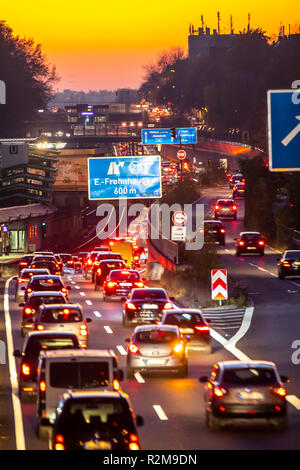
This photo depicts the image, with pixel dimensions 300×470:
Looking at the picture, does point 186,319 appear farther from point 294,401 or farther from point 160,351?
point 294,401

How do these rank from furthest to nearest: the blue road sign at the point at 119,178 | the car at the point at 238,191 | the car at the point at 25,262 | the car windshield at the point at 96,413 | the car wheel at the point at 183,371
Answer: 1. the car at the point at 238,191
2. the car at the point at 25,262
3. the blue road sign at the point at 119,178
4. the car wheel at the point at 183,371
5. the car windshield at the point at 96,413

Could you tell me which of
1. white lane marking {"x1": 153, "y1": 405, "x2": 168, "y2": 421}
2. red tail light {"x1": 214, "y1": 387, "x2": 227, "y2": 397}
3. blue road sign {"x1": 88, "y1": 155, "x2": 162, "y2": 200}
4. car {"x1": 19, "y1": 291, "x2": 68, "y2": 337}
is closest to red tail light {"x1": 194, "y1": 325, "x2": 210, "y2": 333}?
car {"x1": 19, "y1": 291, "x2": 68, "y2": 337}

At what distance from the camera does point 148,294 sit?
131 ft

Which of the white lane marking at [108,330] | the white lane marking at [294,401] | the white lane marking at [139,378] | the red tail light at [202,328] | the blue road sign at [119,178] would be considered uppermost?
the blue road sign at [119,178]

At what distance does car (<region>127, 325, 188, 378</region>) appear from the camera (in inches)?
1091

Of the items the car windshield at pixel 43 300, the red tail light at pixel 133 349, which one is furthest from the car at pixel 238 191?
the red tail light at pixel 133 349

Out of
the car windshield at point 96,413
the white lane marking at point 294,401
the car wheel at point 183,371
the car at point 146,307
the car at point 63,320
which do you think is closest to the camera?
the car windshield at point 96,413

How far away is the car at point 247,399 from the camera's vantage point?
68.1 feet

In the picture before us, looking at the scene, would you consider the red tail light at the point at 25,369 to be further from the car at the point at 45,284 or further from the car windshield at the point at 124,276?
the car windshield at the point at 124,276

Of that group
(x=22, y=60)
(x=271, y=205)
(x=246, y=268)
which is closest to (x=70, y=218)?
(x=22, y=60)

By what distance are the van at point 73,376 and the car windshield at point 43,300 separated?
15994 millimetres

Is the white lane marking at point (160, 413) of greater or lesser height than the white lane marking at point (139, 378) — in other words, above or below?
above

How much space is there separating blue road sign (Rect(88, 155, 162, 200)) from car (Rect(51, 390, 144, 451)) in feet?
148

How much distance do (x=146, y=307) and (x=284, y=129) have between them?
19997 millimetres
